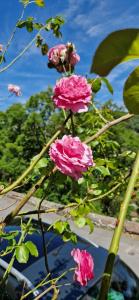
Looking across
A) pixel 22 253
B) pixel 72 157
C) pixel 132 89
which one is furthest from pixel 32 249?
pixel 132 89

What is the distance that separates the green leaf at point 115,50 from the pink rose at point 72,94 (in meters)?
0.79

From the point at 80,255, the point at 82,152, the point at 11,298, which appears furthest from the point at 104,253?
the point at 82,152

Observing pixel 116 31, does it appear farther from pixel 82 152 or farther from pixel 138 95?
pixel 82 152

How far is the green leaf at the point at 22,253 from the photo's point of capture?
1.43 meters

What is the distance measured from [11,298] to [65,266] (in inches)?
23.6

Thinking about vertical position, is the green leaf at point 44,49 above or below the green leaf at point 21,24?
below

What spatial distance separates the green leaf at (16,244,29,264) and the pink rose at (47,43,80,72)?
0.67 metres

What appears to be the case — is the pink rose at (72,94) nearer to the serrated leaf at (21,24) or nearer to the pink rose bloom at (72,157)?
the pink rose bloom at (72,157)

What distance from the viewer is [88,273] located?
146 centimetres

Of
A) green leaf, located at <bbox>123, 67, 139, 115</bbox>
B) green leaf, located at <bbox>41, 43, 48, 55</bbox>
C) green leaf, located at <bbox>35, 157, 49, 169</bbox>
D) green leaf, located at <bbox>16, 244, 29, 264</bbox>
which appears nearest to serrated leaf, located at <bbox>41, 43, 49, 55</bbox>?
green leaf, located at <bbox>41, 43, 48, 55</bbox>

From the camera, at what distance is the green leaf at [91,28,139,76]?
24 cm

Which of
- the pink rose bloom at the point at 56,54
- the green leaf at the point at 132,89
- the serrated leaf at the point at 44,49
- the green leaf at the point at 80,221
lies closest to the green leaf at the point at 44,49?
the serrated leaf at the point at 44,49

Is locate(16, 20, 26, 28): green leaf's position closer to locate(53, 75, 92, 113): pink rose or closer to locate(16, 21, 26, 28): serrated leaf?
locate(16, 21, 26, 28): serrated leaf

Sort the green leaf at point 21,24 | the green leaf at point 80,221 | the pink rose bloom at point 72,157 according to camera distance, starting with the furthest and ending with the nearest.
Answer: the green leaf at point 21,24 → the green leaf at point 80,221 → the pink rose bloom at point 72,157
